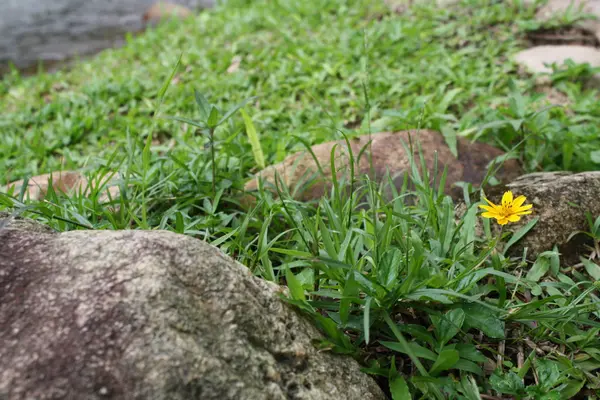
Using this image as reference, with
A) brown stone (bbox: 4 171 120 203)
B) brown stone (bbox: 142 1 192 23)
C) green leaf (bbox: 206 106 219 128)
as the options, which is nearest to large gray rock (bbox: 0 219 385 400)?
green leaf (bbox: 206 106 219 128)

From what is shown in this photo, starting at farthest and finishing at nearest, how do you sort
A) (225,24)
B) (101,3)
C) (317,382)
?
(101,3) → (225,24) → (317,382)

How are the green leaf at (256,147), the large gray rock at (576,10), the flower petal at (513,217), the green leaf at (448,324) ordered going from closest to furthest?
the green leaf at (448,324) < the flower petal at (513,217) < the green leaf at (256,147) < the large gray rock at (576,10)

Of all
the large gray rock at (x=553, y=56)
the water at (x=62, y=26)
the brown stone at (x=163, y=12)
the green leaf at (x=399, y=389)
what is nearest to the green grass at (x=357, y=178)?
the green leaf at (x=399, y=389)

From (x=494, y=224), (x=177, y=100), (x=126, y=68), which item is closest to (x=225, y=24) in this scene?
(x=126, y=68)

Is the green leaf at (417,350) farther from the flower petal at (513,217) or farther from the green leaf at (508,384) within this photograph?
the flower petal at (513,217)

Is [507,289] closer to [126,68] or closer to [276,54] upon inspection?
[276,54]

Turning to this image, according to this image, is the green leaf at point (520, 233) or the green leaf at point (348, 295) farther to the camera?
the green leaf at point (520, 233)
